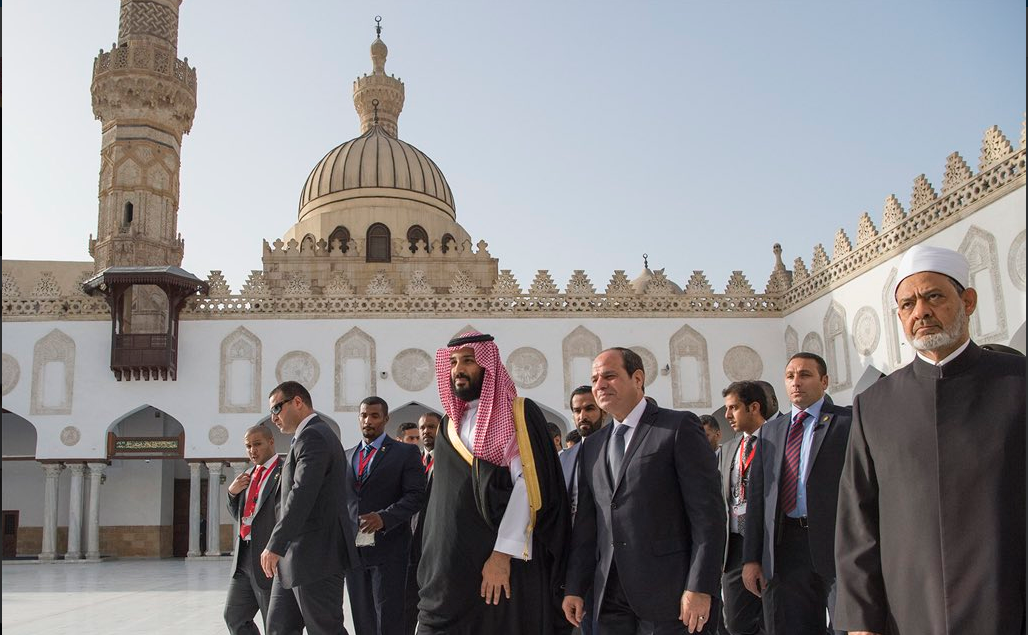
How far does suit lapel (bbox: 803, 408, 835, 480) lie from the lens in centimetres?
389

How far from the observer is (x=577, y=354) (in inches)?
641

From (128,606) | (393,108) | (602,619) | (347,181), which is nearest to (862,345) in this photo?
(128,606)

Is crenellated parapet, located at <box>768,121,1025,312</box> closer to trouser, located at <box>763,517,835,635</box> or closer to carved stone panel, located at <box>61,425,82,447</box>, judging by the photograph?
trouser, located at <box>763,517,835,635</box>

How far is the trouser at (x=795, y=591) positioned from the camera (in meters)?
3.79

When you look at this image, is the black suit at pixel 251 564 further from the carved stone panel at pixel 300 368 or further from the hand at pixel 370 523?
the carved stone panel at pixel 300 368

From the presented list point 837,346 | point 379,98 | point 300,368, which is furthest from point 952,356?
point 379,98

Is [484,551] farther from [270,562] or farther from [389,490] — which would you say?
[389,490]

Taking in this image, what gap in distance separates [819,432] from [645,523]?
4.20 ft

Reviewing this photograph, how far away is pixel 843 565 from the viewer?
2.25 m

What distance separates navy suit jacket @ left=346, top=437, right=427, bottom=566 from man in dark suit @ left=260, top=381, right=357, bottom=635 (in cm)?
75

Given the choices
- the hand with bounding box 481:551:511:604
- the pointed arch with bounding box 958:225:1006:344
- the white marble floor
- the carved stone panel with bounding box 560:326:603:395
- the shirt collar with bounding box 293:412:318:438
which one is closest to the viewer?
the hand with bounding box 481:551:511:604

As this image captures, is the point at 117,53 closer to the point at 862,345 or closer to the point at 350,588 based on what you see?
the point at 862,345

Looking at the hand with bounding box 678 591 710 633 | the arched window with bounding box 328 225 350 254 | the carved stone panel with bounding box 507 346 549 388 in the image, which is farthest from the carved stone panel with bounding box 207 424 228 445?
the hand with bounding box 678 591 710 633

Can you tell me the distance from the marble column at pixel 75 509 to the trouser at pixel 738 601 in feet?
46.8
